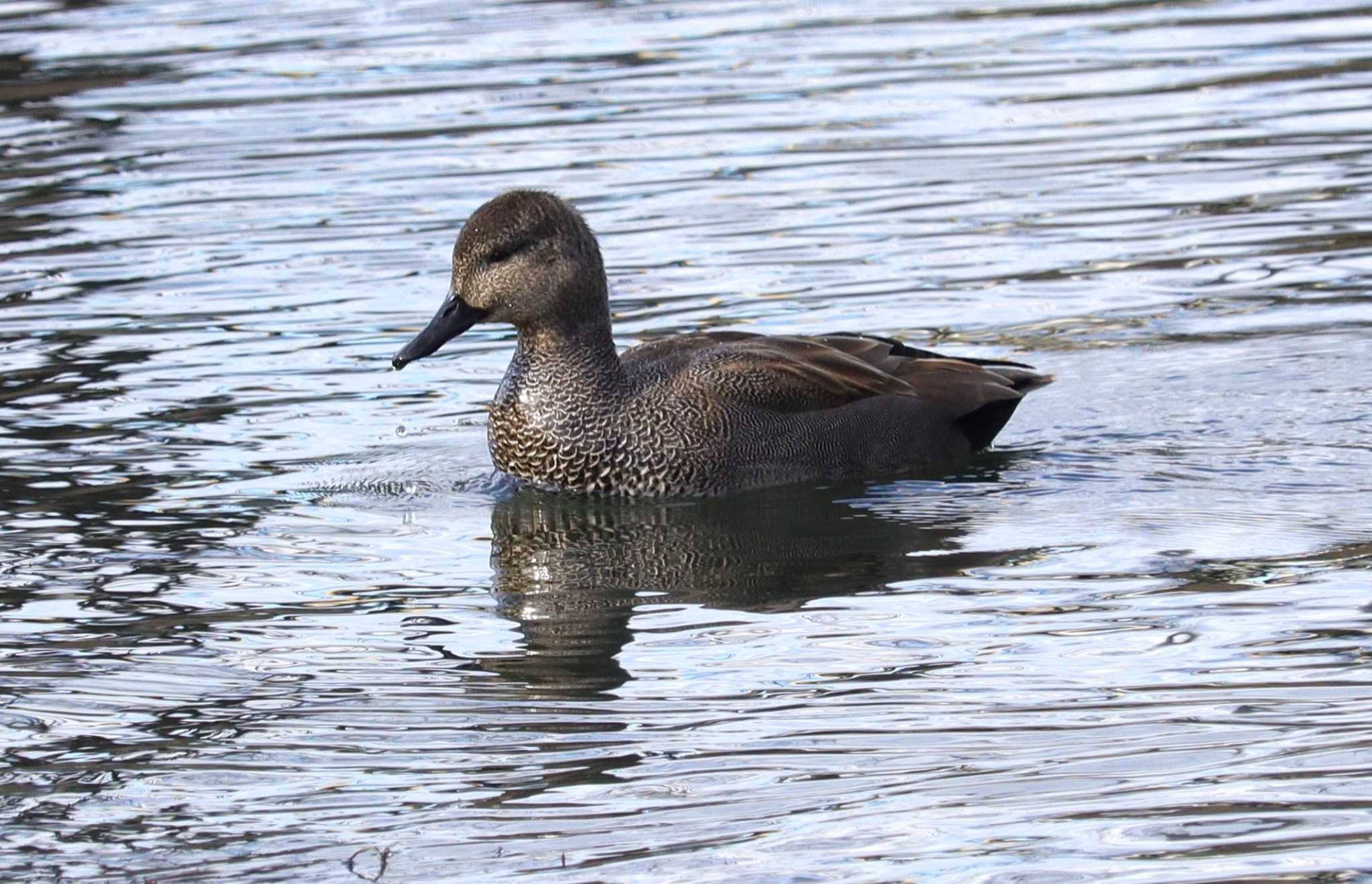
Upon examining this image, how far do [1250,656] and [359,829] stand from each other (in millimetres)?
2439

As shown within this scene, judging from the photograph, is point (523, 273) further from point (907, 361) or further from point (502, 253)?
point (907, 361)

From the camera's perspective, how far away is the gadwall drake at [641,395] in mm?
9000

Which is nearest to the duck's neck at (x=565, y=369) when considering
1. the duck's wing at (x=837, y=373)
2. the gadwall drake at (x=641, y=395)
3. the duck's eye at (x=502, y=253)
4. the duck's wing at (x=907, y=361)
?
the gadwall drake at (x=641, y=395)

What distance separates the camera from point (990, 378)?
9477 mm

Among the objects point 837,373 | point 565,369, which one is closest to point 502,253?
point 565,369

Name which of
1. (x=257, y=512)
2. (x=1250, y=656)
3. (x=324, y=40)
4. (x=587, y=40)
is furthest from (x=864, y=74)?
(x=1250, y=656)

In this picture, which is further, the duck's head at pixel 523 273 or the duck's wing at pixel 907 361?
the duck's wing at pixel 907 361

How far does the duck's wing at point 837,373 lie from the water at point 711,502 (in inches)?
10.2

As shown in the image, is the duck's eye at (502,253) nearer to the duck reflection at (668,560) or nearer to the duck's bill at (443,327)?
the duck's bill at (443,327)

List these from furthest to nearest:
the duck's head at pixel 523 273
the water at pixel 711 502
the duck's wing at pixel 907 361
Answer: the duck's wing at pixel 907 361 → the duck's head at pixel 523 273 → the water at pixel 711 502

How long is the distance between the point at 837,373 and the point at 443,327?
59.2 inches

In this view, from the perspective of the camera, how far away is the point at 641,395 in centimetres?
913

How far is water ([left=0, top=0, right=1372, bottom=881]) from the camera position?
553 cm

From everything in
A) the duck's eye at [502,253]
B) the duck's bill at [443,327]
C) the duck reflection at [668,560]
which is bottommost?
the duck reflection at [668,560]
